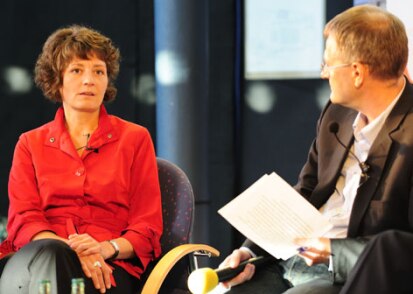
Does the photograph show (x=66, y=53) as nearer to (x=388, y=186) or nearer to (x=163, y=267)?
(x=163, y=267)

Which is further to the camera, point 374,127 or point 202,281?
point 374,127

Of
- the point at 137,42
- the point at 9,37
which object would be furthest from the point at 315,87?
the point at 9,37

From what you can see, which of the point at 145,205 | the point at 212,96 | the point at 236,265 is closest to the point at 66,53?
the point at 145,205

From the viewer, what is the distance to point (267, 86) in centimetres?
550

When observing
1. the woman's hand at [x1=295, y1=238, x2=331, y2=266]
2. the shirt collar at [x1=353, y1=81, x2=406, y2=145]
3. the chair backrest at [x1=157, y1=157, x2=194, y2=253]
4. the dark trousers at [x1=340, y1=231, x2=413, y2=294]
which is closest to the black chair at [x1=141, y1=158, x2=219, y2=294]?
the chair backrest at [x1=157, y1=157, x2=194, y2=253]

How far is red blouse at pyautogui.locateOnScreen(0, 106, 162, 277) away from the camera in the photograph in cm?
357

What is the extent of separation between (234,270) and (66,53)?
1240 millimetres

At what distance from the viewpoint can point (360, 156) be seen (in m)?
3.08

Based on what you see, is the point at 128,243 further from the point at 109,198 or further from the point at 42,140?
the point at 42,140

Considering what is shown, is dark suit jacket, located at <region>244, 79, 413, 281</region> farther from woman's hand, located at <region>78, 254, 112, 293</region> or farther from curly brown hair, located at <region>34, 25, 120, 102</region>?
curly brown hair, located at <region>34, 25, 120, 102</region>

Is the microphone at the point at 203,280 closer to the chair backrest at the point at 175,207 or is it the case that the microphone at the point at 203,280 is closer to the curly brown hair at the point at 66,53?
the chair backrest at the point at 175,207

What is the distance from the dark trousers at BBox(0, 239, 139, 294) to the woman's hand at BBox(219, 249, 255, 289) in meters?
0.53

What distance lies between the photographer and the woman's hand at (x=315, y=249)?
278cm

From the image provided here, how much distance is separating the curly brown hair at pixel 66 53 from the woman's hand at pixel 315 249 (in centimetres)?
136
